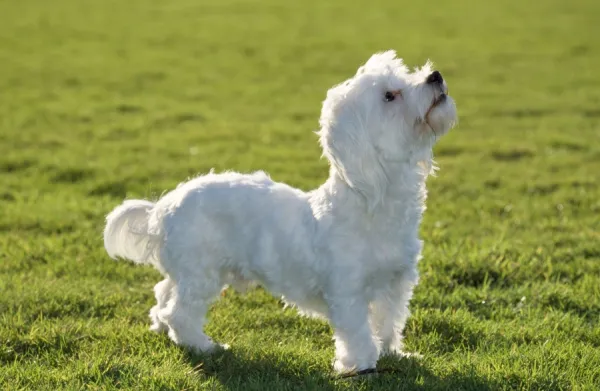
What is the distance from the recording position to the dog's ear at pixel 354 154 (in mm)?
5121

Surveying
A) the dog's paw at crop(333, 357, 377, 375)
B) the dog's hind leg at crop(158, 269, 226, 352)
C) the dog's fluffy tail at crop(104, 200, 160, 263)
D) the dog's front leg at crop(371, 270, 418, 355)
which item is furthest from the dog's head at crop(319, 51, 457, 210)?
the dog's fluffy tail at crop(104, 200, 160, 263)

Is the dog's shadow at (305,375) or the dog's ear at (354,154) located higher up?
the dog's ear at (354,154)

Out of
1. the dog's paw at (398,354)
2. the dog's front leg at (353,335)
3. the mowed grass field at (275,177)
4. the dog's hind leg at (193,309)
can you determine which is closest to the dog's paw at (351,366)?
the dog's front leg at (353,335)

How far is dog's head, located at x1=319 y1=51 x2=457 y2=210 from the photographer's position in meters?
5.11

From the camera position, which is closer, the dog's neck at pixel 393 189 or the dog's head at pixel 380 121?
the dog's head at pixel 380 121

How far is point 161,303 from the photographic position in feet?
20.4

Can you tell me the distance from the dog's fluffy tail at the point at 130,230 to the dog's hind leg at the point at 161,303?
0.23 metres

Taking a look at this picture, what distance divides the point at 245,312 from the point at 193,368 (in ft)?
3.90

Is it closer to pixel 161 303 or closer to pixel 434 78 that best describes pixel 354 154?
pixel 434 78

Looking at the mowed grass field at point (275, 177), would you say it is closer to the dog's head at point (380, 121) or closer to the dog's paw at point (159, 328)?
the dog's paw at point (159, 328)

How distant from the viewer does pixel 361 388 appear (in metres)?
5.07

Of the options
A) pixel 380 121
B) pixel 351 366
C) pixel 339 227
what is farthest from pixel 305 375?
pixel 380 121

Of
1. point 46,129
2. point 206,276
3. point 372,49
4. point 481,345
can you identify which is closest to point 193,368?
point 206,276

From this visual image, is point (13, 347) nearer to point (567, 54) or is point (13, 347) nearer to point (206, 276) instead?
point (206, 276)
